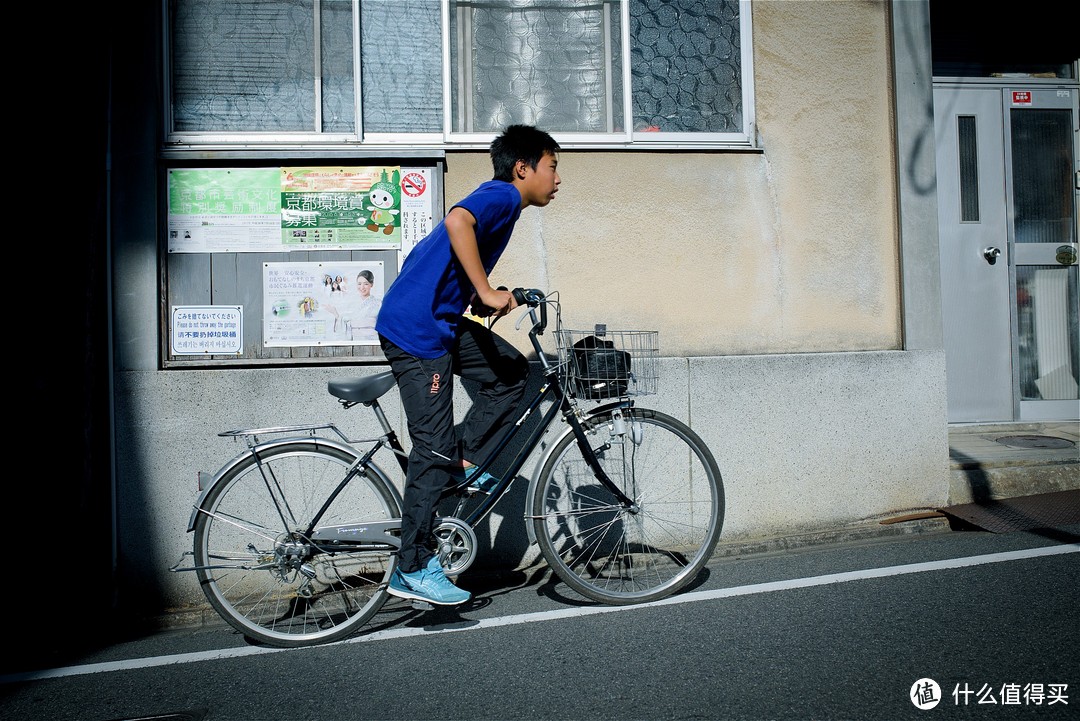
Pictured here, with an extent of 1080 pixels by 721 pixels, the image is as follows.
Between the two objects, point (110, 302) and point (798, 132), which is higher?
point (798, 132)

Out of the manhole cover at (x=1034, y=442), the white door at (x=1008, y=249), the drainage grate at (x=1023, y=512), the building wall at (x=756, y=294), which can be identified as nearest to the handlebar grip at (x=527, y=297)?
Result: the building wall at (x=756, y=294)

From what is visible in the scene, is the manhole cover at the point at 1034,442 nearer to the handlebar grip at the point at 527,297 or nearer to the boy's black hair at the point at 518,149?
the handlebar grip at the point at 527,297

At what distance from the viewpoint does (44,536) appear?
4.45 meters

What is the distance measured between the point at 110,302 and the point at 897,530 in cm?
484

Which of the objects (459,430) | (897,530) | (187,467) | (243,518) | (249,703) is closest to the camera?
Answer: (249,703)

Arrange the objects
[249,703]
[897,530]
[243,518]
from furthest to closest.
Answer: [897,530], [243,518], [249,703]

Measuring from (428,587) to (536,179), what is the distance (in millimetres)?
1892

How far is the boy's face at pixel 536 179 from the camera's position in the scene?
3.83 meters

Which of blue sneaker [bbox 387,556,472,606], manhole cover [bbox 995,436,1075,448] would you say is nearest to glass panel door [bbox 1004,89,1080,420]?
manhole cover [bbox 995,436,1075,448]

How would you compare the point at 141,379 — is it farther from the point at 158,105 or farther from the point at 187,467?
the point at 158,105

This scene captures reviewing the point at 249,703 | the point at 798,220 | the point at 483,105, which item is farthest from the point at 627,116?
the point at 249,703

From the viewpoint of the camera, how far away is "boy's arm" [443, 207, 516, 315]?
11.7 ft

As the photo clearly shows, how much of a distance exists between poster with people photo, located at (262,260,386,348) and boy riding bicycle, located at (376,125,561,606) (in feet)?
3.75

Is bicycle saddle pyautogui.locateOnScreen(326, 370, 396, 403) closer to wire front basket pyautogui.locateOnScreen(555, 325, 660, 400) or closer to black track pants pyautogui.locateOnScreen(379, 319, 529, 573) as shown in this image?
black track pants pyautogui.locateOnScreen(379, 319, 529, 573)
